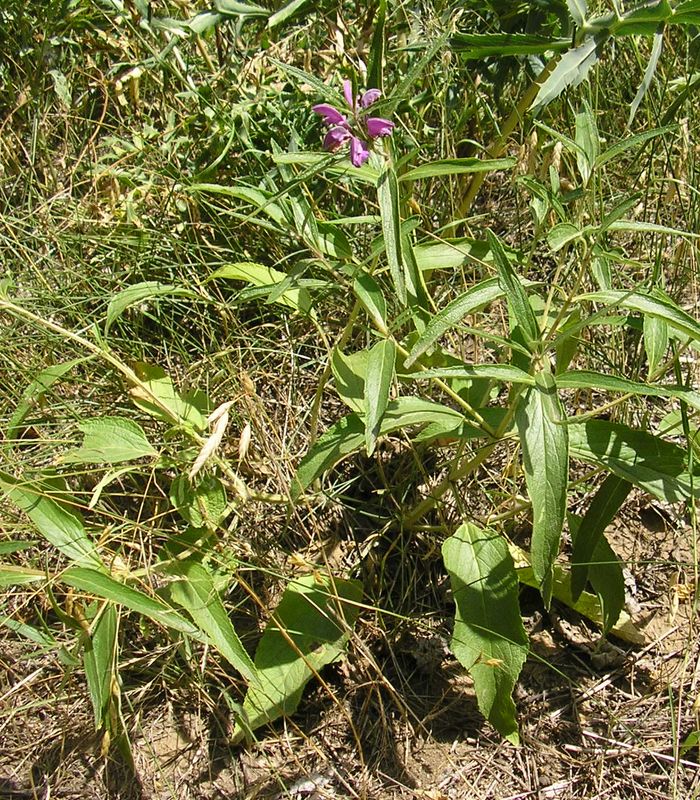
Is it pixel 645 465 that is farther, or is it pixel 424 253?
pixel 424 253

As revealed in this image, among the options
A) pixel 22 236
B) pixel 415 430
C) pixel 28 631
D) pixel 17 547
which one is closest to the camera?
pixel 17 547

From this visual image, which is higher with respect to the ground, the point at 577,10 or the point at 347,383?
the point at 577,10

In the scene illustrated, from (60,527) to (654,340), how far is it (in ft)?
3.58

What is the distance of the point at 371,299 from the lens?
1.54 metres

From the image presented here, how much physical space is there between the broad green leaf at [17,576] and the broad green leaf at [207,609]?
0.79 ft

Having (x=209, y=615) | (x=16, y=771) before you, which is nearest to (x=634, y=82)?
(x=209, y=615)

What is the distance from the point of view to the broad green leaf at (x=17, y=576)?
1.35 meters

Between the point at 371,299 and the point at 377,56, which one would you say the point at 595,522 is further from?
the point at 377,56

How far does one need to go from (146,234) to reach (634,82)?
141 centimetres

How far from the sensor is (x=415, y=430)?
6.43ft

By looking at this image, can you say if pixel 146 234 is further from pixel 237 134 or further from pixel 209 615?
pixel 209 615

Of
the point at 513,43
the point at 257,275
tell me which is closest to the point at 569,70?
the point at 513,43

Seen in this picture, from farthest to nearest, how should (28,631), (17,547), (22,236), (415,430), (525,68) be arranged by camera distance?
(22,236)
(525,68)
(415,430)
(28,631)
(17,547)

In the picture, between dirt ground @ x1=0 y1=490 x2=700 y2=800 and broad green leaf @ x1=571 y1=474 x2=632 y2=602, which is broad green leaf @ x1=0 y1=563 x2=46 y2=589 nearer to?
dirt ground @ x1=0 y1=490 x2=700 y2=800
